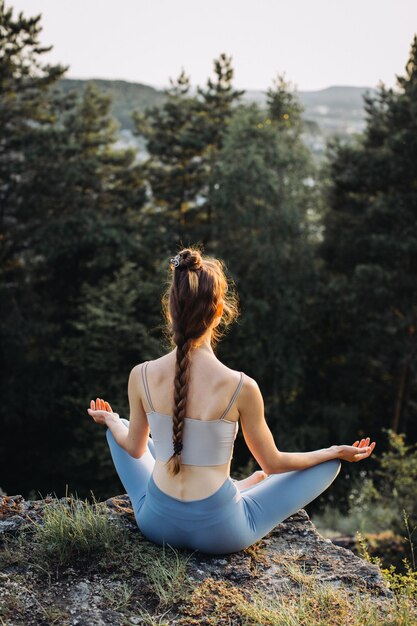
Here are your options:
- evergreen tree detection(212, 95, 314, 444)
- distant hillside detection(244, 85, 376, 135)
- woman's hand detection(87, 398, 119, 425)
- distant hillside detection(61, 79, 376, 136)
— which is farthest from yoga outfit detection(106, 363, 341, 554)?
distant hillside detection(244, 85, 376, 135)

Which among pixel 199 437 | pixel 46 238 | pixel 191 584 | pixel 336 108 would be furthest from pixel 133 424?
pixel 336 108

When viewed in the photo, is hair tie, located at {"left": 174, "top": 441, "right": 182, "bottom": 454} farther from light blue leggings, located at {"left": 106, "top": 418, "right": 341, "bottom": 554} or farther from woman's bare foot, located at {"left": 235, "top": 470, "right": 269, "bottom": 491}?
woman's bare foot, located at {"left": 235, "top": 470, "right": 269, "bottom": 491}

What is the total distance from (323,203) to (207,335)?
44.0ft

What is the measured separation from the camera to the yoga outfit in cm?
271

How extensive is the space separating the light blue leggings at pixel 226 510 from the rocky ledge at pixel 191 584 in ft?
0.33

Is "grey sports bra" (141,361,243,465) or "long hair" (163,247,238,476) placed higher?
"long hair" (163,247,238,476)

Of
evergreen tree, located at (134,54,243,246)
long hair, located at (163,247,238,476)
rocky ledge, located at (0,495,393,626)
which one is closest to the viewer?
rocky ledge, located at (0,495,393,626)

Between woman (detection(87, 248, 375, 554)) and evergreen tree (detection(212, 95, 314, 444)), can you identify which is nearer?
woman (detection(87, 248, 375, 554))

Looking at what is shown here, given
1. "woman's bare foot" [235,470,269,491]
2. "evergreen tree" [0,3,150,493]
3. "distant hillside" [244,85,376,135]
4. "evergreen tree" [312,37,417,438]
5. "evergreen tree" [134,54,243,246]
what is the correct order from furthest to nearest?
1. "distant hillside" [244,85,376,135]
2. "evergreen tree" [134,54,243,246]
3. "evergreen tree" [0,3,150,493]
4. "evergreen tree" [312,37,417,438]
5. "woman's bare foot" [235,470,269,491]

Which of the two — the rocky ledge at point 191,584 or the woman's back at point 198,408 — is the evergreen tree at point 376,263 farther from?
the woman's back at point 198,408

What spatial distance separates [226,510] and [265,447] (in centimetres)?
33

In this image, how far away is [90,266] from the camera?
637 inches

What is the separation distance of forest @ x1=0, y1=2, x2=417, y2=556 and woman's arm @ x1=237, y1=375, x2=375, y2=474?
10.9 meters

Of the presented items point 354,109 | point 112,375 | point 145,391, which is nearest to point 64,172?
point 112,375
